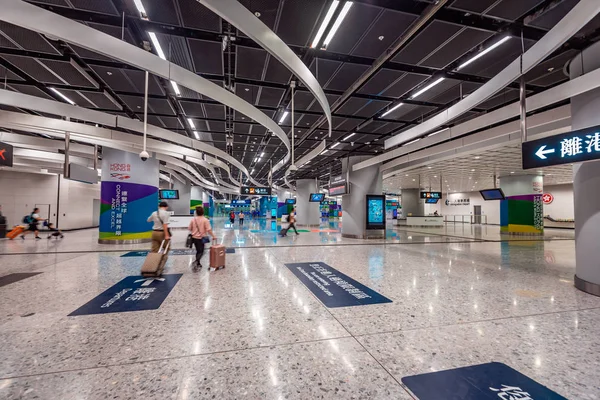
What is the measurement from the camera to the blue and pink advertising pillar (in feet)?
33.7

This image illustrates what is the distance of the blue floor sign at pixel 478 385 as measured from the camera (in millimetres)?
1850

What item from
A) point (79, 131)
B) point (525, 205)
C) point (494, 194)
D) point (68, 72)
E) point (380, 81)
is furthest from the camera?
point (494, 194)

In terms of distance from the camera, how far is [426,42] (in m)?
4.67

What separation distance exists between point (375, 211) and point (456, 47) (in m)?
9.28

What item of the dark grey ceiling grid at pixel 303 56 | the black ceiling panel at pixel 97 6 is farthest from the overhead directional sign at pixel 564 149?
the black ceiling panel at pixel 97 6

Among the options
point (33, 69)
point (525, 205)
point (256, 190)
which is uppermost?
point (33, 69)

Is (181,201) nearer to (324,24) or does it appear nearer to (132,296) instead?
(132,296)

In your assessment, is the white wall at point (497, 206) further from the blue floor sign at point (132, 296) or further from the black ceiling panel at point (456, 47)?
the blue floor sign at point (132, 296)

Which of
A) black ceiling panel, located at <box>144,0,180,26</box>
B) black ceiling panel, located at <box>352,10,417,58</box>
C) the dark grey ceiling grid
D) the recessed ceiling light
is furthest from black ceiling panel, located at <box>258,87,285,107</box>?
the recessed ceiling light

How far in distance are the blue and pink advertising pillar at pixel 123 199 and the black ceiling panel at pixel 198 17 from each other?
831 centimetres

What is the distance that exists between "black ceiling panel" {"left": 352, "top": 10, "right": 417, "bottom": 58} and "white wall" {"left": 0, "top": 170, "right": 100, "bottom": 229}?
19332mm

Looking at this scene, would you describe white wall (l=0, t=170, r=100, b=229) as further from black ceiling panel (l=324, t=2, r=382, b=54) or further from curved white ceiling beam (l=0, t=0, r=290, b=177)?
black ceiling panel (l=324, t=2, r=382, b=54)

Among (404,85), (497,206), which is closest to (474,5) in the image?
(404,85)

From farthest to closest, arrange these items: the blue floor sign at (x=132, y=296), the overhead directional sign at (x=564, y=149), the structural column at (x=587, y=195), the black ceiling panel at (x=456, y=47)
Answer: the black ceiling panel at (x=456, y=47) → the structural column at (x=587, y=195) → the overhead directional sign at (x=564, y=149) → the blue floor sign at (x=132, y=296)
